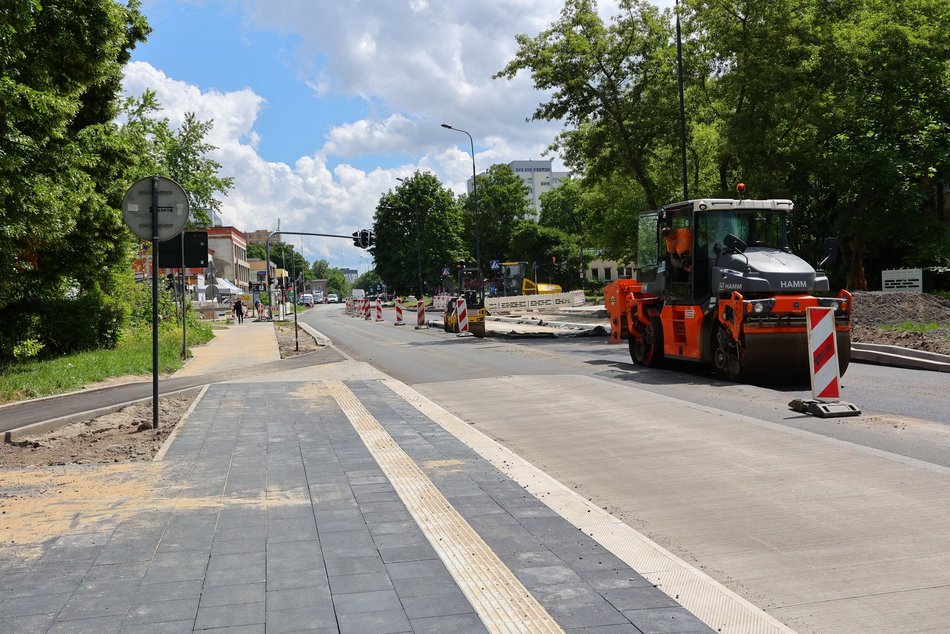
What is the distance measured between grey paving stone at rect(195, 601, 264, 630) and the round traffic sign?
6128 millimetres

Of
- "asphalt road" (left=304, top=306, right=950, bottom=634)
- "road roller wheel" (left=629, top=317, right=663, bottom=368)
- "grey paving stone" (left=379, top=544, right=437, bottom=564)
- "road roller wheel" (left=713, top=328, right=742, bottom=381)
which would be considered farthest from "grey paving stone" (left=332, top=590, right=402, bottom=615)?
"road roller wheel" (left=629, top=317, right=663, bottom=368)

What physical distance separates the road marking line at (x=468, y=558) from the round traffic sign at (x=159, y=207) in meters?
3.82

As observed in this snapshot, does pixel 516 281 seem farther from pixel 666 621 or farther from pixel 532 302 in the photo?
pixel 666 621

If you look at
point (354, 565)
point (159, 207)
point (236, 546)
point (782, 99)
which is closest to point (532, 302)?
point (782, 99)

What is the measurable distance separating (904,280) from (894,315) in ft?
34.8

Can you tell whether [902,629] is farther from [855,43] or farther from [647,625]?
[855,43]

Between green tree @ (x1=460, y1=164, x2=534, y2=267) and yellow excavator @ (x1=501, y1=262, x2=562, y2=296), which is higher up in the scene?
green tree @ (x1=460, y1=164, x2=534, y2=267)

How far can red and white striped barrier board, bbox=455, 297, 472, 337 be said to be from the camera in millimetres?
29516

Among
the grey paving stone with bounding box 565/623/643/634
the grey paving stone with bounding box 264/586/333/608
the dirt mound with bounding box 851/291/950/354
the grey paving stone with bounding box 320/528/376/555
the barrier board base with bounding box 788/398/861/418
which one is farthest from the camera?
the dirt mound with bounding box 851/291/950/354

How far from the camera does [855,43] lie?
1081 inches

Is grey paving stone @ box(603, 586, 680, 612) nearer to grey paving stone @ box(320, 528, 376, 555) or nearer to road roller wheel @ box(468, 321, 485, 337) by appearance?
grey paving stone @ box(320, 528, 376, 555)

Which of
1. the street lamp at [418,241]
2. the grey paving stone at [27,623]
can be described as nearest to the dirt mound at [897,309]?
the grey paving stone at [27,623]

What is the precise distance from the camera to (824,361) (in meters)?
9.54

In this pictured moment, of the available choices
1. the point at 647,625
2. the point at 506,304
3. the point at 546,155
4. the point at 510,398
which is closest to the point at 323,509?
the point at 647,625
